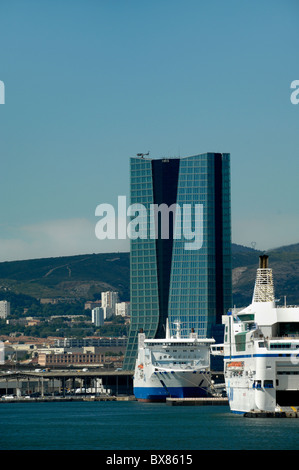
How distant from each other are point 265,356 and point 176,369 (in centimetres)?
5339

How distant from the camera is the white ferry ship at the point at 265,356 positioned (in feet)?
212

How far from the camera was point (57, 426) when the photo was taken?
74.2m

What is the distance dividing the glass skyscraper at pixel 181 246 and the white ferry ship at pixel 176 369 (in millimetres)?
39997

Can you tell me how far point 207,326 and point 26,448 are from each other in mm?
107615

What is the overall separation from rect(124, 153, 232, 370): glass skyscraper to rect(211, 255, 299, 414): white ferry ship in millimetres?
88442

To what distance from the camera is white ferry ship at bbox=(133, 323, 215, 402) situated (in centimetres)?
11731

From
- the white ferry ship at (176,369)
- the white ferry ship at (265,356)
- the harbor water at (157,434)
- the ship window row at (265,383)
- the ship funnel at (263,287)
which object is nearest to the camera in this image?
the harbor water at (157,434)

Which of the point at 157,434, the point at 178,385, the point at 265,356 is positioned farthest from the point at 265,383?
the point at 178,385

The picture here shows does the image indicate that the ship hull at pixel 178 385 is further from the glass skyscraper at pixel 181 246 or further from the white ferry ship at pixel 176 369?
the glass skyscraper at pixel 181 246

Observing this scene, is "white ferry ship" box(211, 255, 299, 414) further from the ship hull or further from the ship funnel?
the ship hull

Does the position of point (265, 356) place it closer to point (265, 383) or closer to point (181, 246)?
point (265, 383)

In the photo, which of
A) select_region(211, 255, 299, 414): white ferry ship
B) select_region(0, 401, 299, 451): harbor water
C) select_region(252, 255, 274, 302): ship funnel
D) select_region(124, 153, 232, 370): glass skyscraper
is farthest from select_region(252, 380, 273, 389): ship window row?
select_region(124, 153, 232, 370): glass skyscraper

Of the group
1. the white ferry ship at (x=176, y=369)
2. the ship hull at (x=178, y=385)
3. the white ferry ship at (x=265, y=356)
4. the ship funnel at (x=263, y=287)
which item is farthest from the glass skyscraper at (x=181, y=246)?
the white ferry ship at (x=265, y=356)
